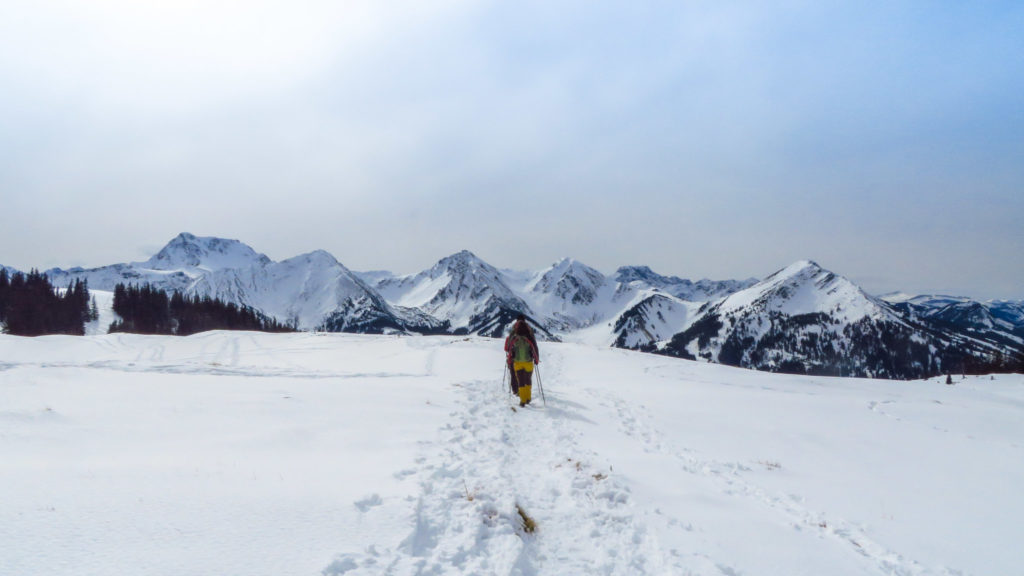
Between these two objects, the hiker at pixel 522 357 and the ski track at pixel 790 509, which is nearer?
the ski track at pixel 790 509

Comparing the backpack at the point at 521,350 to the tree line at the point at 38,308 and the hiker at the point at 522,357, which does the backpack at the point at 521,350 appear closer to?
the hiker at the point at 522,357

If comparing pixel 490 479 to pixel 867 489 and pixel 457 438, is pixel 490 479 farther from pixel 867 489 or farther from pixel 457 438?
pixel 867 489

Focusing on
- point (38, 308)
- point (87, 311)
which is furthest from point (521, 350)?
point (87, 311)

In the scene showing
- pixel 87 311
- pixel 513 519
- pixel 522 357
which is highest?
pixel 522 357

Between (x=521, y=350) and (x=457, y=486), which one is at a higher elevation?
(x=521, y=350)

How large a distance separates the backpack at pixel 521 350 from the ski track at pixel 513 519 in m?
5.02

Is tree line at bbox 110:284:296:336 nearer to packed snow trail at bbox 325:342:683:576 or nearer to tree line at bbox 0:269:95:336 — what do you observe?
tree line at bbox 0:269:95:336

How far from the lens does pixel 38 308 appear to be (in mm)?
64188

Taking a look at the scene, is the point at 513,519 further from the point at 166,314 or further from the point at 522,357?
the point at 166,314

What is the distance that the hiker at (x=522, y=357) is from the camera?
1496 cm

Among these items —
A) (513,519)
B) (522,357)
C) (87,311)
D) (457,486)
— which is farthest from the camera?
(87,311)

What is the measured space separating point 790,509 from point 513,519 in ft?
17.0

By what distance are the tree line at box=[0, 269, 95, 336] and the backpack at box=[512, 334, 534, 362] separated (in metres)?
84.2

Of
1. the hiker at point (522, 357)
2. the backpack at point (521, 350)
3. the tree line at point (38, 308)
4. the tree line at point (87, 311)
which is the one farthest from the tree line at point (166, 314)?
the backpack at point (521, 350)
